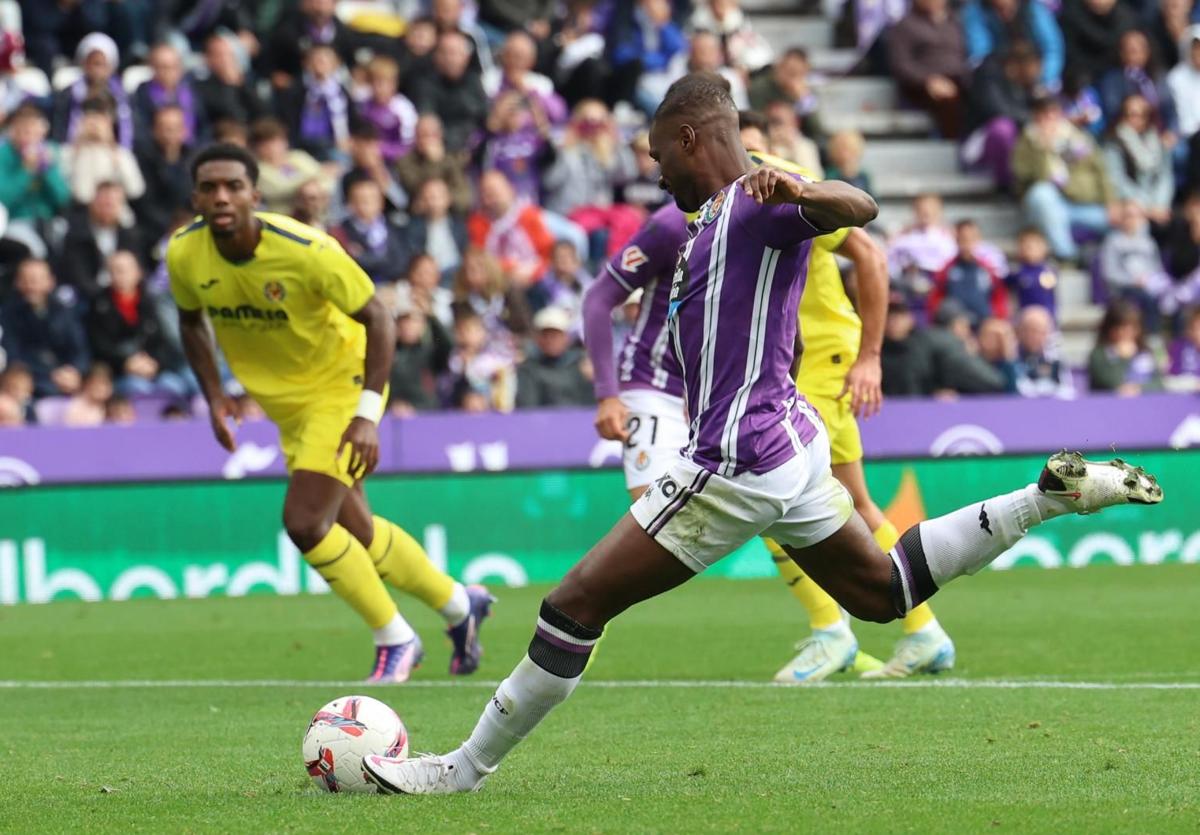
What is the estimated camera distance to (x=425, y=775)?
6434mm

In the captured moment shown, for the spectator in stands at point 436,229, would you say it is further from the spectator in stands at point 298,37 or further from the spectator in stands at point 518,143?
the spectator in stands at point 298,37

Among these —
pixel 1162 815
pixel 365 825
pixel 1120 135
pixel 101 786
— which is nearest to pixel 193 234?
pixel 101 786

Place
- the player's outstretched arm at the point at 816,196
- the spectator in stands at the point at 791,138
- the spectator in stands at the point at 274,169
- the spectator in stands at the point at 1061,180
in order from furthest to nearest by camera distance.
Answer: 1. the spectator in stands at the point at 1061,180
2. the spectator in stands at the point at 791,138
3. the spectator in stands at the point at 274,169
4. the player's outstretched arm at the point at 816,196

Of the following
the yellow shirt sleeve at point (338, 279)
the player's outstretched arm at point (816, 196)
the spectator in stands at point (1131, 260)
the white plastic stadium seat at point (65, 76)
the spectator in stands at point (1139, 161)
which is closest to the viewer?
the player's outstretched arm at point (816, 196)

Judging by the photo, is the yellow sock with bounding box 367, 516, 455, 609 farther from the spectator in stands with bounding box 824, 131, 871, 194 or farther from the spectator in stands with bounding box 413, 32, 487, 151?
the spectator in stands with bounding box 824, 131, 871, 194

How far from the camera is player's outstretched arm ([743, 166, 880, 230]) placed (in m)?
5.77

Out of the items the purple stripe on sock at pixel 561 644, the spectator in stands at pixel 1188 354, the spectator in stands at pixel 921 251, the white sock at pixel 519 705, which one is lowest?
the spectator in stands at pixel 1188 354

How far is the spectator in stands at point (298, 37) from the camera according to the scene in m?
20.3

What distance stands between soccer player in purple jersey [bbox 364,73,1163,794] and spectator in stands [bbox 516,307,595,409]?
1146 cm

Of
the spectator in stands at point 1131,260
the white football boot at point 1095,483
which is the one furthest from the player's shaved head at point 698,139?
the spectator in stands at point 1131,260

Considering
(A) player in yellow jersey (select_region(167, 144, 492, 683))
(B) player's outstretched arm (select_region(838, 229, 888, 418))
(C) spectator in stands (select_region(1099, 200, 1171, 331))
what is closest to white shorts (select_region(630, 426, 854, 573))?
(B) player's outstretched arm (select_region(838, 229, 888, 418))

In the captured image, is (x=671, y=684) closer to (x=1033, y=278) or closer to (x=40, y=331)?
(x=40, y=331)

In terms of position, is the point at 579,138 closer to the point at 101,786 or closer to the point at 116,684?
the point at 116,684

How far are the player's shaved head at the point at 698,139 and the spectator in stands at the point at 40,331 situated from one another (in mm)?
12165
